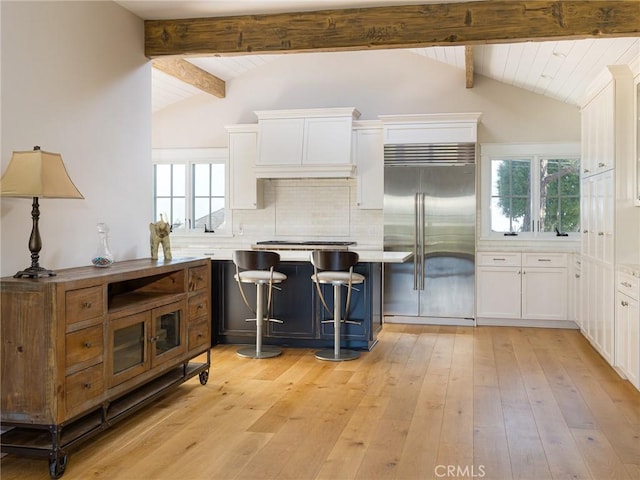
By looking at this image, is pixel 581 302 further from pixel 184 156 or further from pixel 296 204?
pixel 184 156

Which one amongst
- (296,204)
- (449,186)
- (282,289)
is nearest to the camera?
(282,289)

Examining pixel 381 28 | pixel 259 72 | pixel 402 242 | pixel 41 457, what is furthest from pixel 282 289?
pixel 259 72

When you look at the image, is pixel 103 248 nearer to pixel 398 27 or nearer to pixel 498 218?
pixel 398 27

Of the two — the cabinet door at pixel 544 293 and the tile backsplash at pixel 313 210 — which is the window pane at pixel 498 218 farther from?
the tile backsplash at pixel 313 210

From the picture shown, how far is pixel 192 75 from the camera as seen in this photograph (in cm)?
705

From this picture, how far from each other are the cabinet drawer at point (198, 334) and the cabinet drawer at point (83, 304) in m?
1.11

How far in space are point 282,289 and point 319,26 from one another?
233cm

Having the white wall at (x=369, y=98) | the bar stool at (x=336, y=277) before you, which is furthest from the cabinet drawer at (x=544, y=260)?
the bar stool at (x=336, y=277)

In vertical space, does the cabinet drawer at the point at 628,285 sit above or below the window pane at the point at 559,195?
below

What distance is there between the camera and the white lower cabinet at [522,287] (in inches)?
267

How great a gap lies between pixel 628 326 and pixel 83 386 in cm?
361

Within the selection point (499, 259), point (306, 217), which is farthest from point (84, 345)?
point (499, 259)

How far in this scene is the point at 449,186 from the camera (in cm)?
687

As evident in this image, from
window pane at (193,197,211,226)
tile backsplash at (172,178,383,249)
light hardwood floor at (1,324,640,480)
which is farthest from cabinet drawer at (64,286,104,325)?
window pane at (193,197,211,226)
